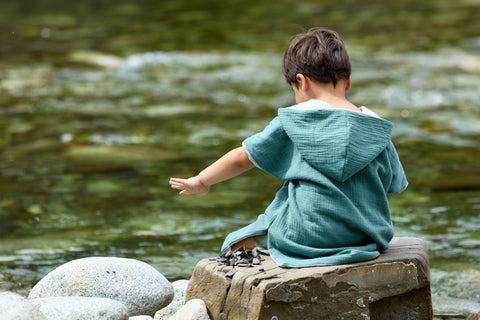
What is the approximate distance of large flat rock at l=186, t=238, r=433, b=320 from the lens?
2.70 metres

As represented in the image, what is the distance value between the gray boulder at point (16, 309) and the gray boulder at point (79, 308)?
45 millimetres

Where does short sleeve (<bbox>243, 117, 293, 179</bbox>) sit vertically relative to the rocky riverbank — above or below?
above

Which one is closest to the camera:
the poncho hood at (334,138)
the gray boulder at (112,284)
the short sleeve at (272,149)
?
the poncho hood at (334,138)

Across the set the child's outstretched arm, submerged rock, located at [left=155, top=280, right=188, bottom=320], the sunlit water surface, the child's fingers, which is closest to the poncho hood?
the child's outstretched arm

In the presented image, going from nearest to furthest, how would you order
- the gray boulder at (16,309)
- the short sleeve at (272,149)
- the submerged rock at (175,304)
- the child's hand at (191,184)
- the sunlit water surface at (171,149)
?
the gray boulder at (16,309) < the short sleeve at (272,149) < the child's hand at (191,184) < the submerged rock at (175,304) < the sunlit water surface at (171,149)

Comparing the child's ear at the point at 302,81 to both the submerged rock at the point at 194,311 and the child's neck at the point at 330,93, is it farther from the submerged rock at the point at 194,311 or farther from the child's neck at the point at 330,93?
the submerged rock at the point at 194,311

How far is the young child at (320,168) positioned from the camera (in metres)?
2.84

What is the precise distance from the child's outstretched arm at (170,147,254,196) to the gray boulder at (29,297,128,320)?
544 mm

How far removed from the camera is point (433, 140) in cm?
733

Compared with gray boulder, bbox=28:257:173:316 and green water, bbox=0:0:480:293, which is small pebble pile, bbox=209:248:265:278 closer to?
gray boulder, bbox=28:257:173:316

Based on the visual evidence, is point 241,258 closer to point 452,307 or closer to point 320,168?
point 320,168

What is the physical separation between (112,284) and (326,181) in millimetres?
1035

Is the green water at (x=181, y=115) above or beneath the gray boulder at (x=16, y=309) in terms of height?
beneath

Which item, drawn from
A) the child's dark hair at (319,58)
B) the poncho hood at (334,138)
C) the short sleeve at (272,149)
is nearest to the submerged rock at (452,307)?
the poncho hood at (334,138)
